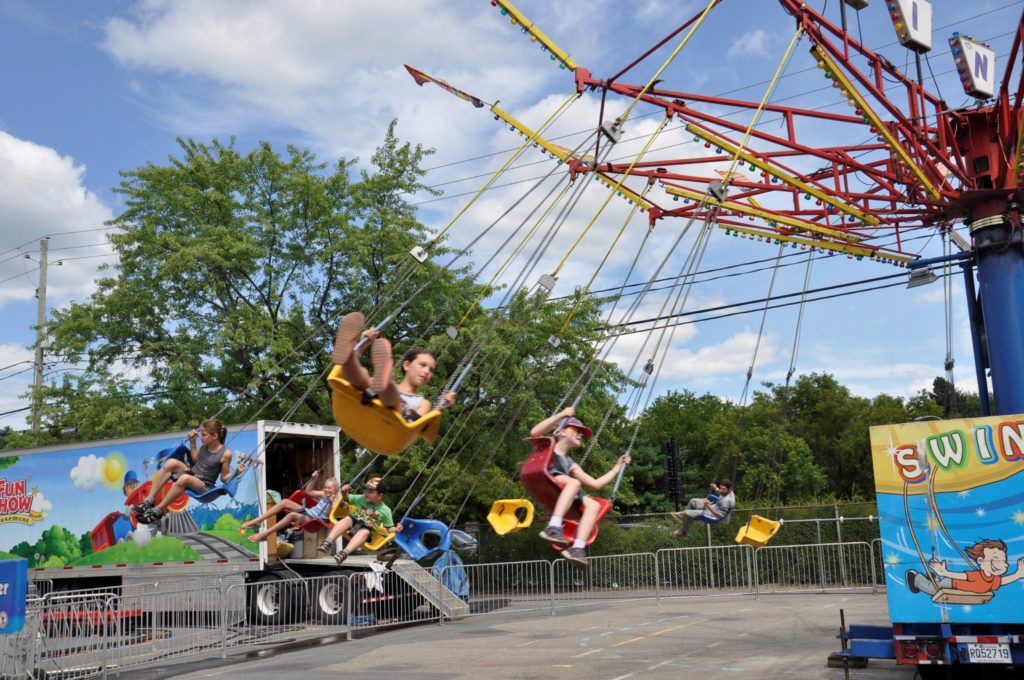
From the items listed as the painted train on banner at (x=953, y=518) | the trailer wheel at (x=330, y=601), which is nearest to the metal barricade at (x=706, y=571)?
the trailer wheel at (x=330, y=601)

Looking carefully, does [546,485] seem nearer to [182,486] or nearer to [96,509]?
[182,486]

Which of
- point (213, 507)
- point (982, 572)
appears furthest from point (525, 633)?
point (982, 572)

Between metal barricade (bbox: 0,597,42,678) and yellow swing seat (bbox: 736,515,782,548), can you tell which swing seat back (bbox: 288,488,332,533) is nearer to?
metal barricade (bbox: 0,597,42,678)

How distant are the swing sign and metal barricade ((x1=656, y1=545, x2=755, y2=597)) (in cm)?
1692

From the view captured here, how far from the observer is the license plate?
891cm

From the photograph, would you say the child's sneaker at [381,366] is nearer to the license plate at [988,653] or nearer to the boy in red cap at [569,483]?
the boy in red cap at [569,483]

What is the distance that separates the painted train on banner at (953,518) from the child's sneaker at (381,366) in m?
5.45

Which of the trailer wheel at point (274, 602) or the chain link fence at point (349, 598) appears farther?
the trailer wheel at point (274, 602)

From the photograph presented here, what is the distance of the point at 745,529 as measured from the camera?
13984mm

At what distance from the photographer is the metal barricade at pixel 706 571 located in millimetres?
24500

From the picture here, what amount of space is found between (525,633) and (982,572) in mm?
9619

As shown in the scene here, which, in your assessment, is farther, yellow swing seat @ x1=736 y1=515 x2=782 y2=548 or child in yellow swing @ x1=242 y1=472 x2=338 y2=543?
yellow swing seat @ x1=736 y1=515 x2=782 y2=548

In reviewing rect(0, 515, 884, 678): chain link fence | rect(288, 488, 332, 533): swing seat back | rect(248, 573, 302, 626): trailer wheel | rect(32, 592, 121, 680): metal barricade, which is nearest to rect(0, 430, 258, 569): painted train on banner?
rect(248, 573, 302, 626): trailer wheel

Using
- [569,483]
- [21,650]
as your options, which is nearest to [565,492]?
[569,483]
